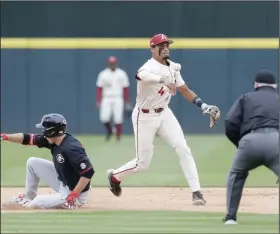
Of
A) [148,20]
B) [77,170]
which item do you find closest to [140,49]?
[148,20]

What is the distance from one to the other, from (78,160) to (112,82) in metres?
11.9

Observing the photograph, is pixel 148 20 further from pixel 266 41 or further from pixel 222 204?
pixel 222 204

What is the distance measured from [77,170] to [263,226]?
7.38 feet

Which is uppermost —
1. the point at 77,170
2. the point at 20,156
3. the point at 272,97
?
the point at 272,97

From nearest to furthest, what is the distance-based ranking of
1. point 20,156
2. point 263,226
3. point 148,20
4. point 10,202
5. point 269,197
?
point 263,226
point 10,202
point 269,197
point 20,156
point 148,20

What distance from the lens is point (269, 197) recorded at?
13.1m

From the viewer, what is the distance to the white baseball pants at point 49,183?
37.8ft

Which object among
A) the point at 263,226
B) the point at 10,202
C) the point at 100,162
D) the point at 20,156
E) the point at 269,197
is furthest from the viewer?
the point at 20,156

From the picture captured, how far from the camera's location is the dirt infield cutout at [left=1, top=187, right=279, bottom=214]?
11.9 m

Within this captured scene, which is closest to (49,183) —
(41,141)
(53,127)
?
(41,141)

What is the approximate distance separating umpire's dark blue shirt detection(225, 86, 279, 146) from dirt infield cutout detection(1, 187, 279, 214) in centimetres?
175

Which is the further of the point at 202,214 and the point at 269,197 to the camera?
the point at 269,197

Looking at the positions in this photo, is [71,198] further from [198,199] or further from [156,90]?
[156,90]

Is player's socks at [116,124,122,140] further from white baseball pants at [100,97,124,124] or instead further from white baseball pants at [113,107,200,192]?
white baseball pants at [113,107,200,192]
